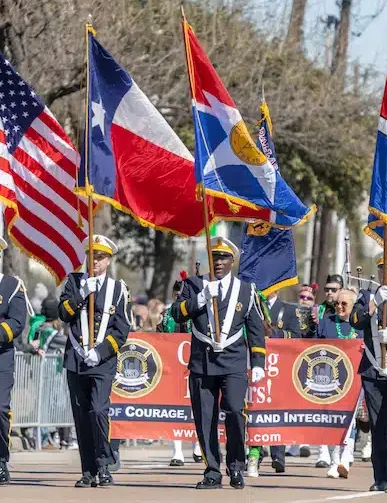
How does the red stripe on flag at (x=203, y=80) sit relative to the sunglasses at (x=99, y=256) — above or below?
above

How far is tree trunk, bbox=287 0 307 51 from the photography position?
2994 cm

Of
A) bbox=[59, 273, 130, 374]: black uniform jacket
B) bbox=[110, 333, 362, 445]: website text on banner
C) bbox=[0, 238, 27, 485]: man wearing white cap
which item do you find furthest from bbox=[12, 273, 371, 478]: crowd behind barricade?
bbox=[0, 238, 27, 485]: man wearing white cap

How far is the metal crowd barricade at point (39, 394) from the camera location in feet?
63.6

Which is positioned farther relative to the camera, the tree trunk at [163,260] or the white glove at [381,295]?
the tree trunk at [163,260]

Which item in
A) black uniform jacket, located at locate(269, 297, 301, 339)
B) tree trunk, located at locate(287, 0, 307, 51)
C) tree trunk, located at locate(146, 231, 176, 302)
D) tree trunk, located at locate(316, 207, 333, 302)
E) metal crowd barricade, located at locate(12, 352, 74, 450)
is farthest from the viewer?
tree trunk, located at locate(316, 207, 333, 302)

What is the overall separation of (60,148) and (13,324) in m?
2.00

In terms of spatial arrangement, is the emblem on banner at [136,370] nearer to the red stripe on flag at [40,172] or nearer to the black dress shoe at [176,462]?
the black dress shoe at [176,462]

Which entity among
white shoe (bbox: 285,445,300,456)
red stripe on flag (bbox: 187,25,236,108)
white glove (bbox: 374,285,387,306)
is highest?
red stripe on flag (bbox: 187,25,236,108)

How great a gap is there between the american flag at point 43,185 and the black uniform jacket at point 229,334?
1409 millimetres

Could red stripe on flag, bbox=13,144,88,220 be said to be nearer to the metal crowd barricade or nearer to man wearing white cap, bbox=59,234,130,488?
man wearing white cap, bbox=59,234,130,488

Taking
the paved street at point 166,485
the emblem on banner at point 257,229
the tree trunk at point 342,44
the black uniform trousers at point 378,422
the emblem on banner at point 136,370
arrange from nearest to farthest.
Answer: the paved street at point 166,485 < the black uniform trousers at point 378,422 < the emblem on banner at point 136,370 < the emblem on banner at point 257,229 < the tree trunk at point 342,44

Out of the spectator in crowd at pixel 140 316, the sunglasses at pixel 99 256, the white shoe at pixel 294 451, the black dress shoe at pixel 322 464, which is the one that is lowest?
the black dress shoe at pixel 322 464

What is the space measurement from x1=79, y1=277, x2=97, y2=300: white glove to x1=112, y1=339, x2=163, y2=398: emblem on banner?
2528 millimetres

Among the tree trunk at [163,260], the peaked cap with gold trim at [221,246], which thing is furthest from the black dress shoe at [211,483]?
the tree trunk at [163,260]
